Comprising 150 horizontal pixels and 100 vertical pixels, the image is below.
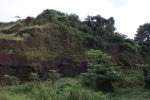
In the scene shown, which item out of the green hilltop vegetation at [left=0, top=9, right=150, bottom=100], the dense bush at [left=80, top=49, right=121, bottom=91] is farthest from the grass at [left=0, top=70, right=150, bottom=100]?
the dense bush at [left=80, top=49, right=121, bottom=91]

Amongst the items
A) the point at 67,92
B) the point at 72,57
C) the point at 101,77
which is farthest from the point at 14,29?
the point at 67,92

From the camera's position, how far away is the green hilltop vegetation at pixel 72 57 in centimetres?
2380

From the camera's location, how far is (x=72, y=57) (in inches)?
1169

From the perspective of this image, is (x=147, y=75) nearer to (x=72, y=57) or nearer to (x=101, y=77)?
(x=101, y=77)

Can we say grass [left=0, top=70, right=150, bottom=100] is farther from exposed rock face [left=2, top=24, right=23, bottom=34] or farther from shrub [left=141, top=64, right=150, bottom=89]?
exposed rock face [left=2, top=24, right=23, bottom=34]

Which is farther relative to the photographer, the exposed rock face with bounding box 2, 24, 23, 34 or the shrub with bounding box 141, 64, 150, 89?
the exposed rock face with bounding box 2, 24, 23, 34

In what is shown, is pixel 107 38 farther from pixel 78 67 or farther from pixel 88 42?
pixel 78 67

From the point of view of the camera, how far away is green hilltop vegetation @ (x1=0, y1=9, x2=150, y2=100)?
78.1ft

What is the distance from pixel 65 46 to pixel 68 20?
3072 mm

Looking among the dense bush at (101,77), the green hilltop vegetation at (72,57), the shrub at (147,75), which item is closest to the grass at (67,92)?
the green hilltop vegetation at (72,57)

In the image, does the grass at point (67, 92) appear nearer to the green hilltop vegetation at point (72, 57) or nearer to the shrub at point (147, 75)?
the green hilltop vegetation at point (72, 57)

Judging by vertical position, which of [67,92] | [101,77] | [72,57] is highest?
[72,57]

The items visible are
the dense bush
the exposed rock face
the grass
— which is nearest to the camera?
the grass

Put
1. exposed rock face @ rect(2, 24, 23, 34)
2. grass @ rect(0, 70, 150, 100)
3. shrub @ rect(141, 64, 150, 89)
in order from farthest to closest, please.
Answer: exposed rock face @ rect(2, 24, 23, 34) → shrub @ rect(141, 64, 150, 89) → grass @ rect(0, 70, 150, 100)
